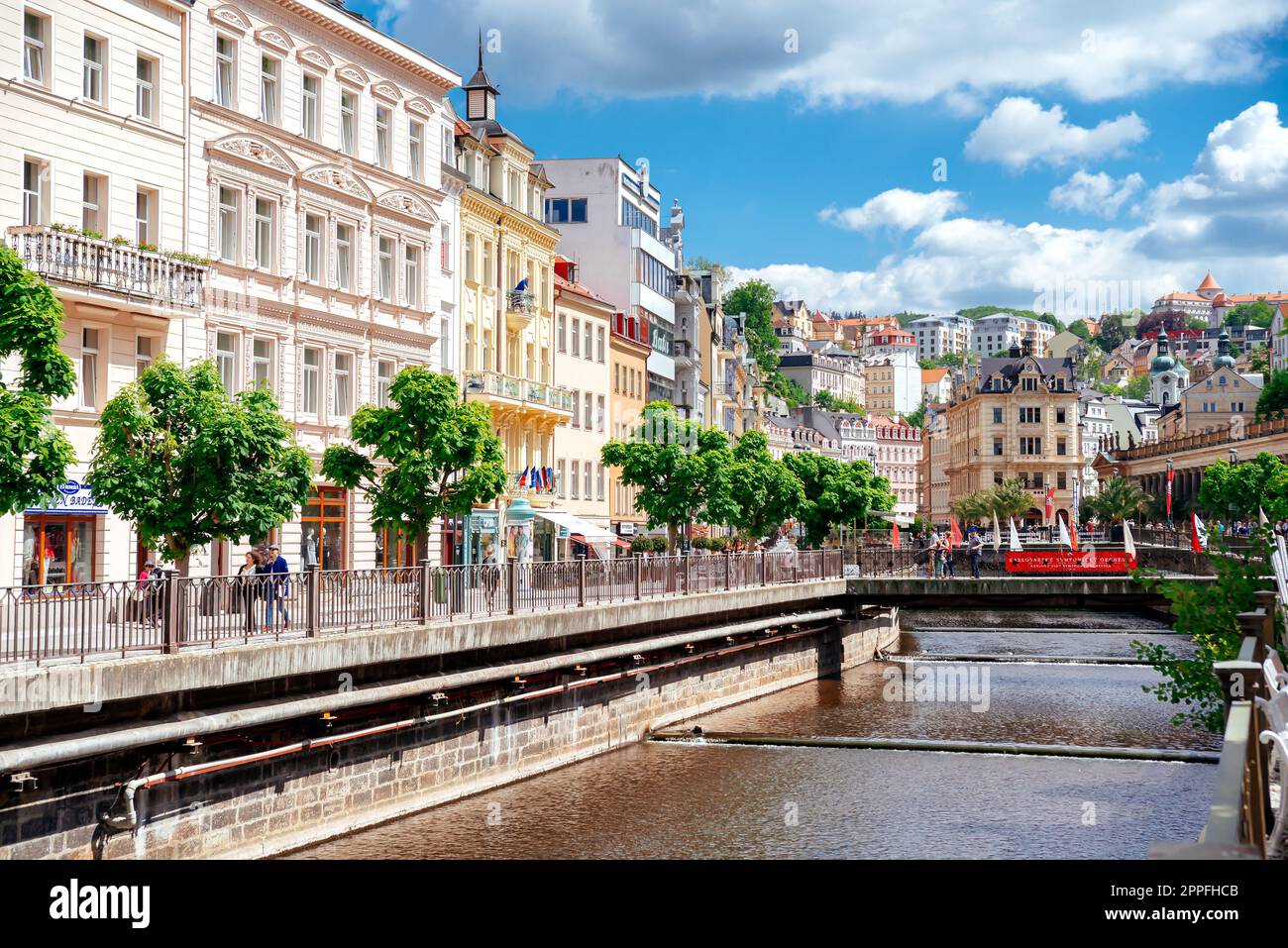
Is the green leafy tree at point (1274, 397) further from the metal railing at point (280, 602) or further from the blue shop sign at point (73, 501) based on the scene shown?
the blue shop sign at point (73, 501)

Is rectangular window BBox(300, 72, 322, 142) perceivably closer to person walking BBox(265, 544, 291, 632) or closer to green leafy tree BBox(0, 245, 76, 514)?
green leafy tree BBox(0, 245, 76, 514)

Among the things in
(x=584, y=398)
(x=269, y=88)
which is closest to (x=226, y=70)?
(x=269, y=88)

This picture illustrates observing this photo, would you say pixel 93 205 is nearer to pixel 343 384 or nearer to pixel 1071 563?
pixel 343 384

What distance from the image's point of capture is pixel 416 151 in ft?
151

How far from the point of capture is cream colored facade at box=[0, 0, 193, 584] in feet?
101

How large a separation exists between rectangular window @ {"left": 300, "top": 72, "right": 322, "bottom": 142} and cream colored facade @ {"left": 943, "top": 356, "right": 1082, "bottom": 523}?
11418cm

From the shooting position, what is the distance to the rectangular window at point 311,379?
4075 centimetres

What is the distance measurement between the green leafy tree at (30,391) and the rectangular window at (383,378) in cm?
A: 2148

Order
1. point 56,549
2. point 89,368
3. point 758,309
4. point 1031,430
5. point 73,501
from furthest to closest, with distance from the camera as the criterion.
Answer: point 758,309 → point 1031,430 → point 89,368 → point 56,549 → point 73,501

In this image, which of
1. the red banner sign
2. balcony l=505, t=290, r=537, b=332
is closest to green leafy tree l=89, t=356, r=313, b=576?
balcony l=505, t=290, r=537, b=332

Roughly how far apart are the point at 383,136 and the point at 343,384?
298 inches

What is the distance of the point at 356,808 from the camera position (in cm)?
2252

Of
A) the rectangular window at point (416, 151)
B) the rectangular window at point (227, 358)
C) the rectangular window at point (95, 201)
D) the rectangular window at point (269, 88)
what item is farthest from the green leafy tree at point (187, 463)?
the rectangular window at point (416, 151)

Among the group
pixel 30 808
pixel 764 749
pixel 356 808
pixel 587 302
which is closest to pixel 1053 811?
pixel 764 749
